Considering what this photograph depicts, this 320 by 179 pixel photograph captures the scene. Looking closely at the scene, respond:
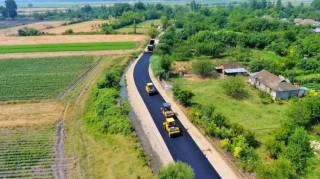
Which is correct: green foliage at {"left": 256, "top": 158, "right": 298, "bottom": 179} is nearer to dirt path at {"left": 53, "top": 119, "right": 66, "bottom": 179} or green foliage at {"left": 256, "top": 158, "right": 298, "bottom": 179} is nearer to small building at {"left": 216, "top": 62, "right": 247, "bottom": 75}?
dirt path at {"left": 53, "top": 119, "right": 66, "bottom": 179}

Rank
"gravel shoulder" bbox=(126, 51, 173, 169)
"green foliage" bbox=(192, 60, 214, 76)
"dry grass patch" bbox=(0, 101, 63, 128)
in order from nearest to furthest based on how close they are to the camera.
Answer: "gravel shoulder" bbox=(126, 51, 173, 169)
"dry grass patch" bbox=(0, 101, 63, 128)
"green foliage" bbox=(192, 60, 214, 76)

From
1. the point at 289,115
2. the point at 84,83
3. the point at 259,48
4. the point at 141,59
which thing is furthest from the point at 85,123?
the point at 259,48

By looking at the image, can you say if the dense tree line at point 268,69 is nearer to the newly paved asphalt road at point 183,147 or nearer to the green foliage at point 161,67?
the newly paved asphalt road at point 183,147

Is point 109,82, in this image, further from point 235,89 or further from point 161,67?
point 235,89

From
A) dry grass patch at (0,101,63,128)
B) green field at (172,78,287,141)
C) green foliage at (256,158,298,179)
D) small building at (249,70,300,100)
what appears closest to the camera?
green foliage at (256,158,298,179)

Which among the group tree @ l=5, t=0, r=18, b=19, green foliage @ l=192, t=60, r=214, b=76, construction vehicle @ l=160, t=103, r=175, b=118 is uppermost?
tree @ l=5, t=0, r=18, b=19

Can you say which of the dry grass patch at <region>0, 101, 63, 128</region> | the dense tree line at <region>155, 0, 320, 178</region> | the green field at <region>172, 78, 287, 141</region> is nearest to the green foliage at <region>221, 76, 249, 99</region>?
the dense tree line at <region>155, 0, 320, 178</region>

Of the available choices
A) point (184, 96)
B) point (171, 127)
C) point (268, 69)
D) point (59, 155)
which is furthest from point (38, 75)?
point (268, 69)
